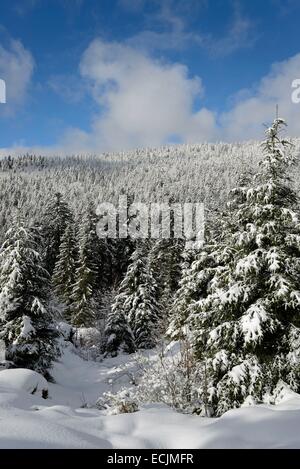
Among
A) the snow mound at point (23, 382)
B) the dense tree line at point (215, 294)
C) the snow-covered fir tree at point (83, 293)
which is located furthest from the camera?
the snow-covered fir tree at point (83, 293)

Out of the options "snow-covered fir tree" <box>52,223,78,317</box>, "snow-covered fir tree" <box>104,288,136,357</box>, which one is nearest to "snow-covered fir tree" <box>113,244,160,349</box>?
"snow-covered fir tree" <box>104,288,136,357</box>

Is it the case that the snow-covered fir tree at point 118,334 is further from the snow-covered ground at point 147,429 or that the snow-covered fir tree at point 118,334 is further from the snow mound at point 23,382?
the snow-covered ground at point 147,429

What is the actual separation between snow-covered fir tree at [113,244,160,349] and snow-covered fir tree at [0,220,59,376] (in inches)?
487

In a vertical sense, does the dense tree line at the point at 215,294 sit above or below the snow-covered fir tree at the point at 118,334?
above

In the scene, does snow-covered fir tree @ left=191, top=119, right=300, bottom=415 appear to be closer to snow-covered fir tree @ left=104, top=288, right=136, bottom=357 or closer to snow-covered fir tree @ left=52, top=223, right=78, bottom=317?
snow-covered fir tree @ left=104, top=288, right=136, bottom=357

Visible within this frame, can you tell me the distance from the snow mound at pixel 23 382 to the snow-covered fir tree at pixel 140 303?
22.3 meters

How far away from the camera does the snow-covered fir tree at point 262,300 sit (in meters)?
10.6

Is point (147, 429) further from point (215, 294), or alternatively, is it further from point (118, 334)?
point (118, 334)

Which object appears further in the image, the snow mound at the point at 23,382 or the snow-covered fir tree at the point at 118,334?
the snow-covered fir tree at the point at 118,334

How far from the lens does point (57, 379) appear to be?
25.1 metres

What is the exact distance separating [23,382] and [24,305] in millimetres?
11820

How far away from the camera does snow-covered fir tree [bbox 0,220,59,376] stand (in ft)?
69.0

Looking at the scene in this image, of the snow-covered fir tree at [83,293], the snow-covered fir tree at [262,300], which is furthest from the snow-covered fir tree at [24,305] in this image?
the snow-covered fir tree at [83,293]
